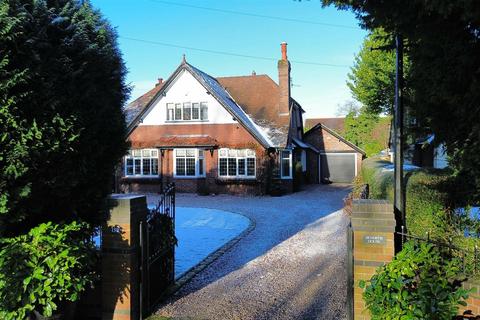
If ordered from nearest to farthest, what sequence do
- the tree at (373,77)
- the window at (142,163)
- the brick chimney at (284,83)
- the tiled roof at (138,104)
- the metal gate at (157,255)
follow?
the metal gate at (157,255)
the tree at (373,77)
the window at (142,163)
the brick chimney at (284,83)
the tiled roof at (138,104)

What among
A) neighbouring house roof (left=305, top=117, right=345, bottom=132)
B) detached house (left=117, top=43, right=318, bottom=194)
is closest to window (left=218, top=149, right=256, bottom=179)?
detached house (left=117, top=43, right=318, bottom=194)

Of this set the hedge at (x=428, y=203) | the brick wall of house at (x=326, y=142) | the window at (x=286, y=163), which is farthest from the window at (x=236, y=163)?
the hedge at (x=428, y=203)

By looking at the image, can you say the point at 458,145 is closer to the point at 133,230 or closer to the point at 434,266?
the point at 434,266

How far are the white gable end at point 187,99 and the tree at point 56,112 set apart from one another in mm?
19452

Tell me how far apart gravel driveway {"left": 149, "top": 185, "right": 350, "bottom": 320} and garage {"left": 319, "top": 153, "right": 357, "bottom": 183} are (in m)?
22.1

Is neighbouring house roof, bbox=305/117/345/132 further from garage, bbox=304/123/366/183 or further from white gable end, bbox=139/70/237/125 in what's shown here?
white gable end, bbox=139/70/237/125

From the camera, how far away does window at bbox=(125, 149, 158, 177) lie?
25781mm

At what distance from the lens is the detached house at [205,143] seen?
24.0m

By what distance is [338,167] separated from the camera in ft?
111

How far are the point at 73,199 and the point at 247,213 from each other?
11594 mm

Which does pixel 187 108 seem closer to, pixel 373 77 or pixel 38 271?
pixel 373 77

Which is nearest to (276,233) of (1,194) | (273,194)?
(1,194)

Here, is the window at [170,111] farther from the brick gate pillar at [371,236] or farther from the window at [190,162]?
the brick gate pillar at [371,236]

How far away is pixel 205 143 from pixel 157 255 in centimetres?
1869
